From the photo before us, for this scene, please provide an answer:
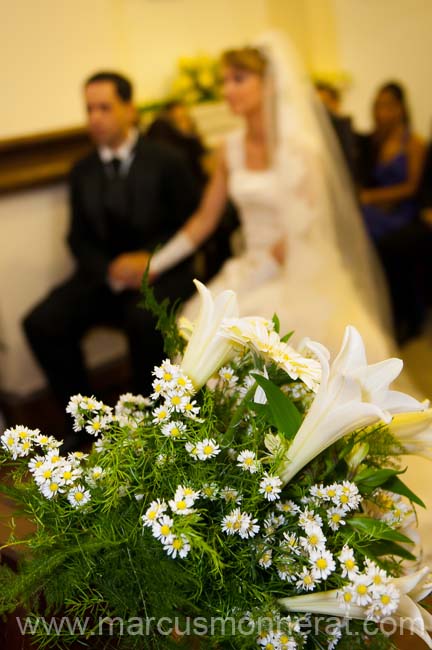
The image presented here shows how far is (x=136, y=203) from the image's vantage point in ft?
12.4

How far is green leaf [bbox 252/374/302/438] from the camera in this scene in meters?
1.07

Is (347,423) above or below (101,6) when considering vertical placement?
below

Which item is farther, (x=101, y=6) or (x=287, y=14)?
(x=287, y=14)

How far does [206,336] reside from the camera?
118 cm

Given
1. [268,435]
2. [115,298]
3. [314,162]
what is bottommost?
[115,298]

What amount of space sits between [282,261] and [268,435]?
2438mm

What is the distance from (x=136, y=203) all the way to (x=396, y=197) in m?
1.84

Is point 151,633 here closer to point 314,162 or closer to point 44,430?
point 314,162

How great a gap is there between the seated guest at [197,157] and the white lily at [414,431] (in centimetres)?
280

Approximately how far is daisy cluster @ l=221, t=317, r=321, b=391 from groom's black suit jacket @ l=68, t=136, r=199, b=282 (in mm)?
2656

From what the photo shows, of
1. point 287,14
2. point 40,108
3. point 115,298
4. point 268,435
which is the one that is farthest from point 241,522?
point 287,14

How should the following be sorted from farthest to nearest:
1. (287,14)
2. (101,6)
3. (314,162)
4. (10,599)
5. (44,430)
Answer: (287,14) → (101,6) → (44,430) → (314,162) → (10,599)

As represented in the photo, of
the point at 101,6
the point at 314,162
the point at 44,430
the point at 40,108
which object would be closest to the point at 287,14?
the point at 101,6

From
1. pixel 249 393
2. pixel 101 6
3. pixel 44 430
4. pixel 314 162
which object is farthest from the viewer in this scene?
pixel 101 6
